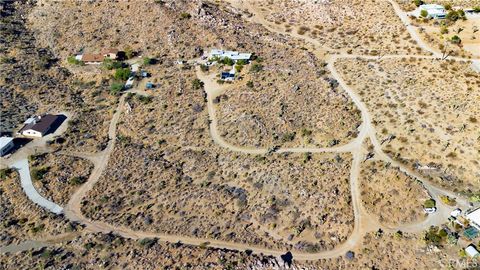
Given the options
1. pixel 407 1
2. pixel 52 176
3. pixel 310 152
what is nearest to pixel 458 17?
pixel 407 1

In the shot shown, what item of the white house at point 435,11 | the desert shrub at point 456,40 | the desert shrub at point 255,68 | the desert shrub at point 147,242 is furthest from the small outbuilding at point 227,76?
the white house at point 435,11

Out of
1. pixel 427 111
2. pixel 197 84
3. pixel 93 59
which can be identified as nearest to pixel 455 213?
pixel 427 111

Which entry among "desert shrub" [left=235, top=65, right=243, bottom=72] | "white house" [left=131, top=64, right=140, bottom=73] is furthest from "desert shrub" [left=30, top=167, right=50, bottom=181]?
"desert shrub" [left=235, top=65, right=243, bottom=72]

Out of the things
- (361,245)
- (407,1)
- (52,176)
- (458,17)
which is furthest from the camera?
(407,1)

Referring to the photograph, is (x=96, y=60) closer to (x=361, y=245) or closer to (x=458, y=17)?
(x=361, y=245)

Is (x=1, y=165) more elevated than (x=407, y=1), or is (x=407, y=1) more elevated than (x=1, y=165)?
(x=1, y=165)

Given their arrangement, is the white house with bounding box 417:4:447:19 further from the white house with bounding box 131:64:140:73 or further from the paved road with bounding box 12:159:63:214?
the paved road with bounding box 12:159:63:214
